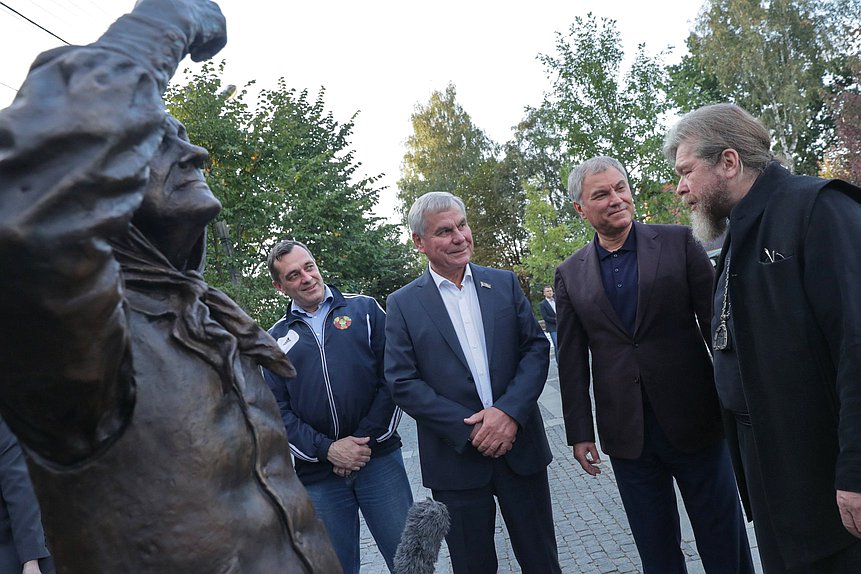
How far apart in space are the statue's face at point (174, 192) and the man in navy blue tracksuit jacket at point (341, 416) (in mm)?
2241

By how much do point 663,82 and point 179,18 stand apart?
17.5 m

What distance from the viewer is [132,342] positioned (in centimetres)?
118

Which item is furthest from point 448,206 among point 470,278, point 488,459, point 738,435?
point 738,435

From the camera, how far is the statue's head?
1.32 meters

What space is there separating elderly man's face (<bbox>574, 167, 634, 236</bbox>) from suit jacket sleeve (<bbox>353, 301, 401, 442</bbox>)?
134cm

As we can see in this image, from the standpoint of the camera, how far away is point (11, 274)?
833 millimetres

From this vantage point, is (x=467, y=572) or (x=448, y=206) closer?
(x=467, y=572)

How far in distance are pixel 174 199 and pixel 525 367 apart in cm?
239

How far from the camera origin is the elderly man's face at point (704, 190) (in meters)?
2.80

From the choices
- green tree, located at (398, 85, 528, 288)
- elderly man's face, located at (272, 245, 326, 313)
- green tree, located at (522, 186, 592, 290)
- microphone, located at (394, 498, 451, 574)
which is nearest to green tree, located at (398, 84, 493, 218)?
green tree, located at (398, 85, 528, 288)

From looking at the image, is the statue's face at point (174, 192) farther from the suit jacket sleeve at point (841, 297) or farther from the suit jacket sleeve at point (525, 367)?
the suit jacket sleeve at point (525, 367)

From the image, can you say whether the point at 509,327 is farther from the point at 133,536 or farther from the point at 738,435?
the point at 133,536

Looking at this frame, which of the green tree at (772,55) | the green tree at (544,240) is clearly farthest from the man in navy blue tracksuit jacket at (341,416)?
the green tree at (772,55)

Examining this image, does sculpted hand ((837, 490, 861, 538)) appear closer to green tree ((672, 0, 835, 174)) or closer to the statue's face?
the statue's face
